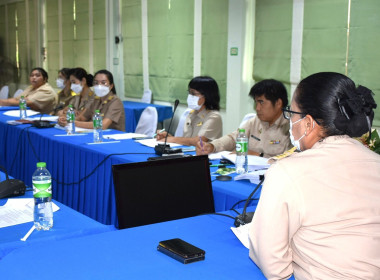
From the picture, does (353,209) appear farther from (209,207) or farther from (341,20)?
(341,20)

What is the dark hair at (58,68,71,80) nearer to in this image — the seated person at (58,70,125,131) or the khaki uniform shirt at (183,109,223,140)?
the seated person at (58,70,125,131)

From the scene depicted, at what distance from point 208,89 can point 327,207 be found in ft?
9.28

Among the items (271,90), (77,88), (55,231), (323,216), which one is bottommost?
(55,231)

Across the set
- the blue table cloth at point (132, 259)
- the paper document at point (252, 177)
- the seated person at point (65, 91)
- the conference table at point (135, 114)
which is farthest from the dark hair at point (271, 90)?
the conference table at point (135, 114)

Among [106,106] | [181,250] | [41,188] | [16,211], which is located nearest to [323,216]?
[181,250]

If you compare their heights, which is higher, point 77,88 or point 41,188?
point 77,88

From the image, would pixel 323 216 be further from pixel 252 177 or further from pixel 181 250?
pixel 252 177

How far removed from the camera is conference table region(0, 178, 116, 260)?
162 centimetres

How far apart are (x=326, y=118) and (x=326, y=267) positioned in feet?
1.27

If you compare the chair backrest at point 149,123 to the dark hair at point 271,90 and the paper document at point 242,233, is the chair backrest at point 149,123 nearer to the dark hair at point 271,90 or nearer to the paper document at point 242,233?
the dark hair at point 271,90

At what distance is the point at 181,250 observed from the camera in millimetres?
1406

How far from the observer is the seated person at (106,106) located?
4.70 m

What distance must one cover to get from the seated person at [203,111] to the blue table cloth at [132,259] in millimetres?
2242

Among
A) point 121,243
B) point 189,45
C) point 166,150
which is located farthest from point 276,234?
point 189,45
